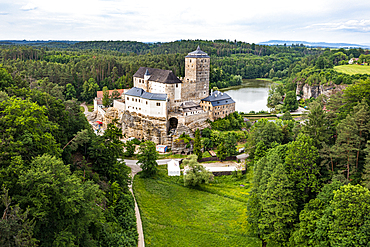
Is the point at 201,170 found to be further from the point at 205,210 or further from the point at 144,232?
the point at 144,232

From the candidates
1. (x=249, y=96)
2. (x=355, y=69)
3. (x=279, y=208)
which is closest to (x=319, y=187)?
(x=279, y=208)

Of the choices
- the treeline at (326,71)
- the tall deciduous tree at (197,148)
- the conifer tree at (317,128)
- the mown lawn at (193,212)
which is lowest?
the mown lawn at (193,212)

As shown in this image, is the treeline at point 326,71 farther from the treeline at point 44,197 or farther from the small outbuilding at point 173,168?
the treeline at point 44,197

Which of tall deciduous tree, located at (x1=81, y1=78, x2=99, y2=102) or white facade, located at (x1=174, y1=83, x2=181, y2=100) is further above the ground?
white facade, located at (x1=174, y1=83, x2=181, y2=100)

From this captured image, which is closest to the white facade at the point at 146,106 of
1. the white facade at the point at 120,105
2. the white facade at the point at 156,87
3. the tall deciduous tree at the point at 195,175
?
the white facade at the point at 120,105

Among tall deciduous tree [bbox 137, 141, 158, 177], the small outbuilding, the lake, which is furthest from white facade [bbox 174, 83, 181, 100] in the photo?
the lake

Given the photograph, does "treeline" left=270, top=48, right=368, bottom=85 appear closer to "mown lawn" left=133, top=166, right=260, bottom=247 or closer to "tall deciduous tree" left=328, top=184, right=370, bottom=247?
"mown lawn" left=133, top=166, right=260, bottom=247
